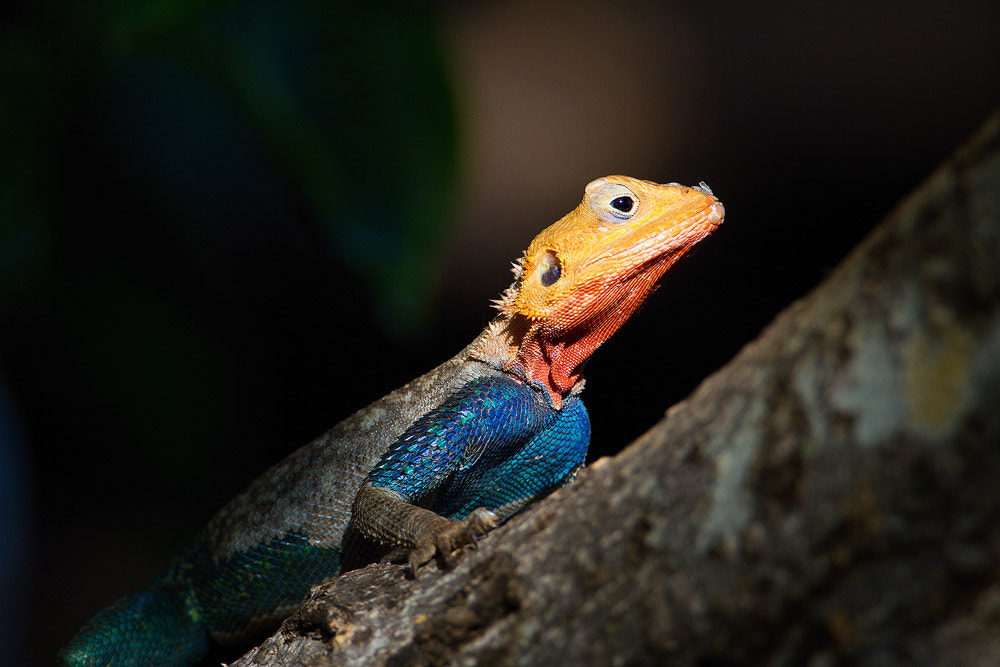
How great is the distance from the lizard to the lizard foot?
1.83 ft

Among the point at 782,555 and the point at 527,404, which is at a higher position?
the point at 782,555

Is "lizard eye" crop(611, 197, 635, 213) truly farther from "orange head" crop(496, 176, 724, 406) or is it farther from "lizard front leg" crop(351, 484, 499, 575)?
"lizard front leg" crop(351, 484, 499, 575)

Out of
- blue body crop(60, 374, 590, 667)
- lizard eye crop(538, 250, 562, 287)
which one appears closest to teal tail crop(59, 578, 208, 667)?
blue body crop(60, 374, 590, 667)

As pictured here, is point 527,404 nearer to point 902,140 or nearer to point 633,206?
point 633,206

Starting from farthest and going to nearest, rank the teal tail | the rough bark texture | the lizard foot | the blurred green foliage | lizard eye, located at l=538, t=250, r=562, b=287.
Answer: the teal tail < lizard eye, located at l=538, t=250, r=562, b=287 < the blurred green foliage < the lizard foot < the rough bark texture

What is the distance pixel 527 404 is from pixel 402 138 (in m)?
0.99

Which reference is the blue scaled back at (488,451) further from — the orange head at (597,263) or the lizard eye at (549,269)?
the lizard eye at (549,269)

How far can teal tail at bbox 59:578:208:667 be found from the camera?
2.88m

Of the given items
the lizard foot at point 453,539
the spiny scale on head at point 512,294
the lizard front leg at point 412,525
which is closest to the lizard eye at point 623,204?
the spiny scale on head at point 512,294

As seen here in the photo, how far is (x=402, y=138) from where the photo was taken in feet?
8.72

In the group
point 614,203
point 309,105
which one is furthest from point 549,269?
point 309,105

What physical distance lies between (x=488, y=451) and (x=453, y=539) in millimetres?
891

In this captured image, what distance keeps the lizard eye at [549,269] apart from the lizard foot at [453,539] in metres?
1.11

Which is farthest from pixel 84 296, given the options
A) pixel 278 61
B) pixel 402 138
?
pixel 402 138
